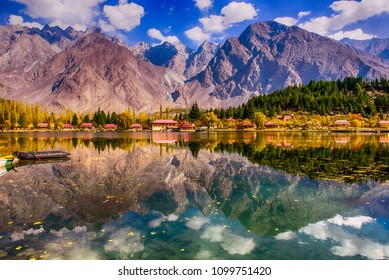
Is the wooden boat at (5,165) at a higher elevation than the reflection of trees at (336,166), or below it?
higher

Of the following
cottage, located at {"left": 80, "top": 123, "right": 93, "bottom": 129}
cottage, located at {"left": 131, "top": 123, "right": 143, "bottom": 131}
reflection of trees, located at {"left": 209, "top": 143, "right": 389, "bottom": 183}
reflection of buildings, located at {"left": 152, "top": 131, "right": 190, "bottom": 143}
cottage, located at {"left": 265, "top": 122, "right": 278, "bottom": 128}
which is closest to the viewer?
reflection of trees, located at {"left": 209, "top": 143, "right": 389, "bottom": 183}

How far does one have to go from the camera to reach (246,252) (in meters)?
12.2

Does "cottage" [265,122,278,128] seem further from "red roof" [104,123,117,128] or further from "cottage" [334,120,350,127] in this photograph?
"red roof" [104,123,117,128]

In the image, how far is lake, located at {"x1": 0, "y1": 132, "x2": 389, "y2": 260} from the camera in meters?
12.3

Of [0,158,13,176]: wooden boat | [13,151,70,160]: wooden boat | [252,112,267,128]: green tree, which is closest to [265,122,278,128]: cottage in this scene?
[252,112,267,128]: green tree

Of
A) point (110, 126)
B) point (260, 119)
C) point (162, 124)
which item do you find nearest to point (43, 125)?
point (110, 126)

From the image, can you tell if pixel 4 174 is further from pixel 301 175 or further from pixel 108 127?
pixel 108 127

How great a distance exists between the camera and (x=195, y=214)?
16.5 m

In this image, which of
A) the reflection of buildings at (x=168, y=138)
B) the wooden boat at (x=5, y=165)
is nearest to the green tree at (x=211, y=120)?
the reflection of buildings at (x=168, y=138)

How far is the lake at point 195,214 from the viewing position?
486 inches

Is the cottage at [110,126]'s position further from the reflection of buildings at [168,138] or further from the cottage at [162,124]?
the reflection of buildings at [168,138]

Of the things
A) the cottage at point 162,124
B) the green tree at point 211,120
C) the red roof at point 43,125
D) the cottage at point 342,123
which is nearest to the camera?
the cottage at point 342,123

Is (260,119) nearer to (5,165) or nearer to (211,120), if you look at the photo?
(211,120)
